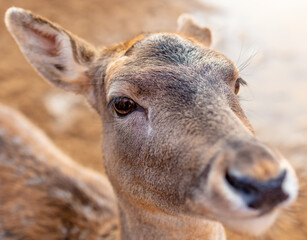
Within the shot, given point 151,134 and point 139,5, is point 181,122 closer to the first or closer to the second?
point 151,134

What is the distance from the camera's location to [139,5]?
38.3 feet

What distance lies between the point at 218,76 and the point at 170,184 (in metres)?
0.81

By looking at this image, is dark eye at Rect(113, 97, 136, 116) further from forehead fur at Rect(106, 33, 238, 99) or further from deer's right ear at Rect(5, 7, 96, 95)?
deer's right ear at Rect(5, 7, 96, 95)

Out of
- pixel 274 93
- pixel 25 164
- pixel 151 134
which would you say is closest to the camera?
pixel 151 134

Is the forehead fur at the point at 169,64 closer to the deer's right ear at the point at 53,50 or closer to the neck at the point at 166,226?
the deer's right ear at the point at 53,50

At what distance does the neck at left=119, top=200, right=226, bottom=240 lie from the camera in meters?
2.96

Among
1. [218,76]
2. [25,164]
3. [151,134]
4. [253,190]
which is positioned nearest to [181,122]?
[151,134]

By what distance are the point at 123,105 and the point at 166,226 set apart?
973mm

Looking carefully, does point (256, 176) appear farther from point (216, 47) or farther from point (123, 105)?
point (216, 47)

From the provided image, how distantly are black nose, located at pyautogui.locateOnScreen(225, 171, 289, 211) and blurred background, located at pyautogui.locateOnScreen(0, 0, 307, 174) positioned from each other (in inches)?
97.6

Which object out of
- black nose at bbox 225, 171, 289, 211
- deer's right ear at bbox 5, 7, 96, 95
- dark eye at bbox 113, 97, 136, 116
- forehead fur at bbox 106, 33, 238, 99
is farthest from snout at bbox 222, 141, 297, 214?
deer's right ear at bbox 5, 7, 96, 95

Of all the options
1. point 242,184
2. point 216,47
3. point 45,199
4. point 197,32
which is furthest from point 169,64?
point 216,47

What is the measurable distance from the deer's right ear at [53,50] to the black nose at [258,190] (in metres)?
2.08

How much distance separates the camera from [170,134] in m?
2.53
